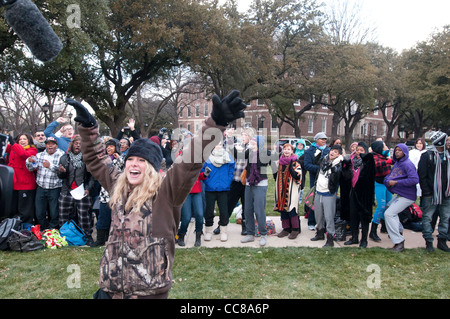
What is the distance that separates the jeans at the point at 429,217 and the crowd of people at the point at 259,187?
15 millimetres

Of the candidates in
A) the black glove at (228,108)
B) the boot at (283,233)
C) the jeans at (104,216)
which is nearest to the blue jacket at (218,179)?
the boot at (283,233)

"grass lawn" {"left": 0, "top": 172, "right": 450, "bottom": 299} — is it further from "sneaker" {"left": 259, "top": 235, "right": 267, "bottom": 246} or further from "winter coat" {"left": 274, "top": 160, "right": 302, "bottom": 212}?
"winter coat" {"left": 274, "top": 160, "right": 302, "bottom": 212}

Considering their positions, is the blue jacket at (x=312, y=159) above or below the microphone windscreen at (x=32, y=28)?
below

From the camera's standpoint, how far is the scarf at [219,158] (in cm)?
636

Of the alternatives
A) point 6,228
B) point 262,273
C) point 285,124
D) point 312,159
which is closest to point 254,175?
point 312,159

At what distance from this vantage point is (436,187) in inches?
231

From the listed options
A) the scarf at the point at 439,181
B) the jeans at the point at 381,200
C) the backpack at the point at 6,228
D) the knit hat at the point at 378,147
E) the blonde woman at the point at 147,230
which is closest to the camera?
the blonde woman at the point at 147,230

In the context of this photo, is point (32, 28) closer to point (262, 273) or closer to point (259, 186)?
point (262, 273)

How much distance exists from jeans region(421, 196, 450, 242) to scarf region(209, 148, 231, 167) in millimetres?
3678

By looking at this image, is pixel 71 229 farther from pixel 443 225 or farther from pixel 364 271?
pixel 443 225

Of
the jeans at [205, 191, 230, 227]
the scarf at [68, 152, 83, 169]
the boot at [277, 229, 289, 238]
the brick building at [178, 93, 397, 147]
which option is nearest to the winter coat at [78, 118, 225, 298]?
the jeans at [205, 191, 230, 227]

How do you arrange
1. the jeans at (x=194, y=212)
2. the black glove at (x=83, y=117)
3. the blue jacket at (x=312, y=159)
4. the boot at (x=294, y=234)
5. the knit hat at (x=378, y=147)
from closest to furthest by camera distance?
the black glove at (x=83, y=117) < the jeans at (x=194, y=212) < the boot at (x=294, y=234) < the knit hat at (x=378, y=147) < the blue jacket at (x=312, y=159)

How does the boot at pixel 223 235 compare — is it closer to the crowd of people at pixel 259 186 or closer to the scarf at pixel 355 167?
the crowd of people at pixel 259 186

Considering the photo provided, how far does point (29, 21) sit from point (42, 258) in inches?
189
